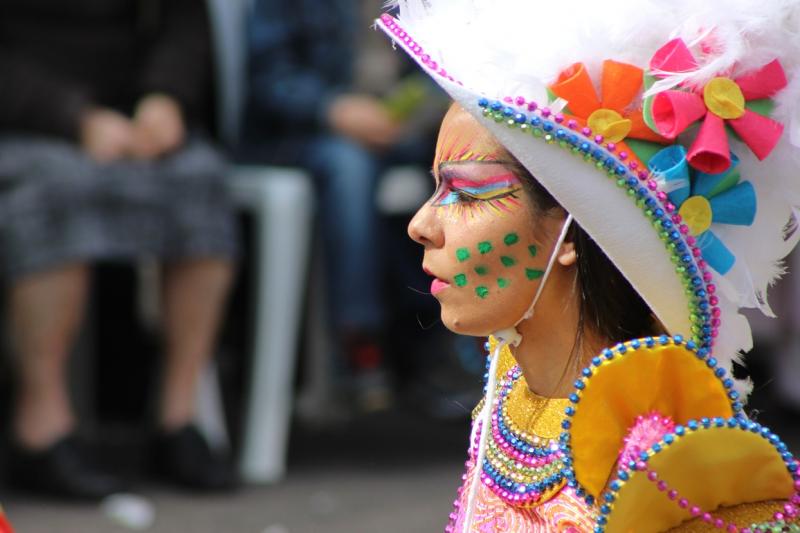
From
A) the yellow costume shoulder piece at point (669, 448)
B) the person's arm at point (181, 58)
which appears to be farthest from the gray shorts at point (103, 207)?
the yellow costume shoulder piece at point (669, 448)

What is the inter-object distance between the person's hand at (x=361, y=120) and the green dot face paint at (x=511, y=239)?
2.80 metres

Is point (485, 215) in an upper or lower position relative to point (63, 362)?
lower

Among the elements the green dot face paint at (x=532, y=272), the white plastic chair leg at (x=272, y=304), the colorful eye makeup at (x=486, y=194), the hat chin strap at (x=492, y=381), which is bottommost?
the hat chin strap at (x=492, y=381)

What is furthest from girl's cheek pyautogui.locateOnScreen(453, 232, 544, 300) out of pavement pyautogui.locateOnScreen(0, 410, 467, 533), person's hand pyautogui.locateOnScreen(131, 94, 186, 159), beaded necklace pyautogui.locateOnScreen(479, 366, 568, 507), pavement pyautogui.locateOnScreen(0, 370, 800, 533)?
person's hand pyautogui.locateOnScreen(131, 94, 186, 159)

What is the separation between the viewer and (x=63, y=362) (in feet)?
13.6

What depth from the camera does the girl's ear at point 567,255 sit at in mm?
1801

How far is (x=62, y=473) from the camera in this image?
12.8 ft

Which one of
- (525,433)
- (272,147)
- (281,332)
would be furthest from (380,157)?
(525,433)

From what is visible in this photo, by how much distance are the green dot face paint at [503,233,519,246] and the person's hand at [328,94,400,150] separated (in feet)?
9.17

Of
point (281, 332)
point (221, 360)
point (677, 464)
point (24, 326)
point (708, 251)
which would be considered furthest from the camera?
point (221, 360)

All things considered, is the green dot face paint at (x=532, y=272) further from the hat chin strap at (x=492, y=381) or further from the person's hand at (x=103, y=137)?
the person's hand at (x=103, y=137)

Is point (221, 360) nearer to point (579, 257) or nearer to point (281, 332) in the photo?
point (281, 332)

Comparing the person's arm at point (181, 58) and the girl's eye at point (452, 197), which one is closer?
the girl's eye at point (452, 197)

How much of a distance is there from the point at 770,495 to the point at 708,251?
0.33m
